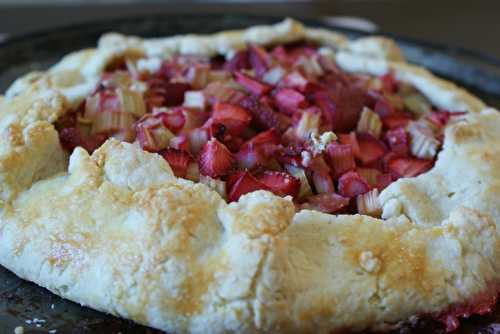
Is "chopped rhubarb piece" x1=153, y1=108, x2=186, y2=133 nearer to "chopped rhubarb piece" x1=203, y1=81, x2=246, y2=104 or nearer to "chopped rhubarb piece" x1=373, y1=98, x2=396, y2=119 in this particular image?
"chopped rhubarb piece" x1=203, y1=81, x2=246, y2=104

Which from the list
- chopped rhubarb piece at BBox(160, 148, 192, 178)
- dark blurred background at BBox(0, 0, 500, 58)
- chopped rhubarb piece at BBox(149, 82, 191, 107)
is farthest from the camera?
dark blurred background at BBox(0, 0, 500, 58)

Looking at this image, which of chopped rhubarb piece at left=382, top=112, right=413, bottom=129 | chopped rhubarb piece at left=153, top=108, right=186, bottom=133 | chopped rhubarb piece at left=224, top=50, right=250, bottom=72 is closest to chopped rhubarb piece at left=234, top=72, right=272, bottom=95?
chopped rhubarb piece at left=224, top=50, right=250, bottom=72

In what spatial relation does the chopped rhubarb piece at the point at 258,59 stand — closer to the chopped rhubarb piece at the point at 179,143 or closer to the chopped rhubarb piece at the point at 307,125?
the chopped rhubarb piece at the point at 307,125

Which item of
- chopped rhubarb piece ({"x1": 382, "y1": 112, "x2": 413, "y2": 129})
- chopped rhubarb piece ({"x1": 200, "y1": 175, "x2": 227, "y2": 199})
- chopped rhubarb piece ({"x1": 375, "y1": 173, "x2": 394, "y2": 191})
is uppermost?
chopped rhubarb piece ({"x1": 200, "y1": 175, "x2": 227, "y2": 199})

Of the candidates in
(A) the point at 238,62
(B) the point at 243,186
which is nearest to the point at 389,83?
(A) the point at 238,62

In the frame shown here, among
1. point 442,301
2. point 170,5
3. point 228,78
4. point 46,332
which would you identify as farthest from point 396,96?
point 170,5

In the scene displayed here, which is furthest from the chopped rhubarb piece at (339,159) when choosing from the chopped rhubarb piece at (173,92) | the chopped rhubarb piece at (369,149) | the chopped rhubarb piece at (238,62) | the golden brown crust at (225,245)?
the chopped rhubarb piece at (238,62)

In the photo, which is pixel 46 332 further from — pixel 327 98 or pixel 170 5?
pixel 170 5
